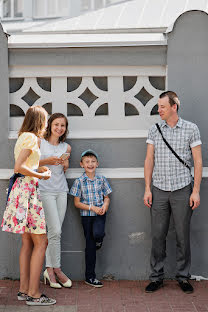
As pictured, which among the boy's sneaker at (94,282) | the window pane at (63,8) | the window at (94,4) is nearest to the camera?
the boy's sneaker at (94,282)

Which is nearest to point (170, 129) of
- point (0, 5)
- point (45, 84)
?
point (45, 84)

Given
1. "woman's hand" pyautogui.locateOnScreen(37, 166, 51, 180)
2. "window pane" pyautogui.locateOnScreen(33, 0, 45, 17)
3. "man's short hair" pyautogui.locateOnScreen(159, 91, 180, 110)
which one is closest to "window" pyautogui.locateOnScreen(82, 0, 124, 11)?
"window pane" pyautogui.locateOnScreen(33, 0, 45, 17)

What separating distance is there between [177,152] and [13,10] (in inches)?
262

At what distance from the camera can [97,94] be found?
6188mm

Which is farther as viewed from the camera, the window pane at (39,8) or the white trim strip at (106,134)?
the window pane at (39,8)

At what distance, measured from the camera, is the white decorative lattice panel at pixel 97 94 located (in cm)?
615

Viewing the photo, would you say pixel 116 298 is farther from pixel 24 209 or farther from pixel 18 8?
pixel 18 8

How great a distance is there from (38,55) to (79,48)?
0.51 metres

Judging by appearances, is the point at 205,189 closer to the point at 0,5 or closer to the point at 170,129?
the point at 170,129

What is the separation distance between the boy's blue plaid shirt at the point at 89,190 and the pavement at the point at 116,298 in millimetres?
918

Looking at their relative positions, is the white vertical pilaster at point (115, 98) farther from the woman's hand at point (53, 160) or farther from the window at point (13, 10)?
the window at point (13, 10)

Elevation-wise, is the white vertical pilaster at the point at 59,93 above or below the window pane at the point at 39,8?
below

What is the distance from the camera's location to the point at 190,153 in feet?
18.6

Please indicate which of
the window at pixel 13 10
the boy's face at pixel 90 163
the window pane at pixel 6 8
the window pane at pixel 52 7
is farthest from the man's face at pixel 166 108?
the window pane at pixel 6 8
